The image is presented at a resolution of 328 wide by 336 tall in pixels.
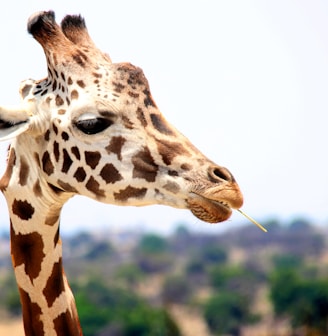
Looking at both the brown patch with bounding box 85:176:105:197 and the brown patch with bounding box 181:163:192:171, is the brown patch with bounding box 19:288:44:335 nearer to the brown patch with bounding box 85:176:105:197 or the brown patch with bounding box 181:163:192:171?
the brown patch with bounding box 85:176:105:197

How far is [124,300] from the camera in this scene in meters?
101

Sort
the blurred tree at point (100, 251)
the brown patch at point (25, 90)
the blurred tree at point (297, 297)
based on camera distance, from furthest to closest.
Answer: the blurred tree at point (100, 251), the blurred tree at point (297, 297), the brown patch at point (25, 90)

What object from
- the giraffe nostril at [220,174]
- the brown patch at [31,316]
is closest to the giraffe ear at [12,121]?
the brown patch at [31,316]

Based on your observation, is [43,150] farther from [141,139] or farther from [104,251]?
[104,251]

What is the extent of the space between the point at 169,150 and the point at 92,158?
1.66 ft

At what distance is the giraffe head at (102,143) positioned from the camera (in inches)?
229

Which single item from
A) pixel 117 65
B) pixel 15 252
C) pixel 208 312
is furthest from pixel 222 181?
pixel 208 312

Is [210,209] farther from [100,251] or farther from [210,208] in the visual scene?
[100,251]

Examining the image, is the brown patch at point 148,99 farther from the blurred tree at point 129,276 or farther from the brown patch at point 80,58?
the blurred tree at point 129,276

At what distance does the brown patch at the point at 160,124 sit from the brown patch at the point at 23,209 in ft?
3.30

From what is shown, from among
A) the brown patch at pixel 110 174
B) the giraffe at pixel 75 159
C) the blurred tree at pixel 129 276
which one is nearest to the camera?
the giraffe at pixel 75 159

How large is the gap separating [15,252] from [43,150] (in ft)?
2.42

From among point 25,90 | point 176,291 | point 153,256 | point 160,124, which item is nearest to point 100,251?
point 153,256

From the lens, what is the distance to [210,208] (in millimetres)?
5742
